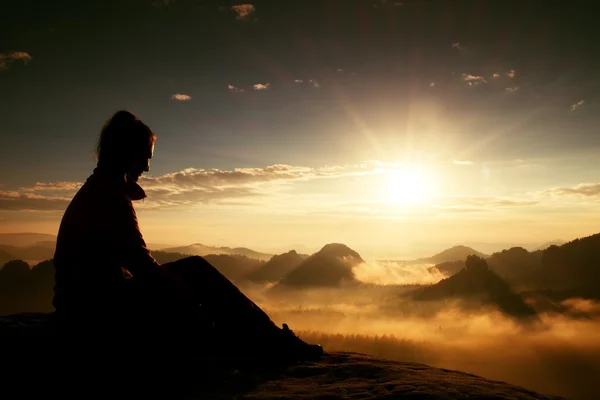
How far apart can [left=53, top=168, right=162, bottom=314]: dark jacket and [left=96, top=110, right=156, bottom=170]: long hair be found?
253 mm

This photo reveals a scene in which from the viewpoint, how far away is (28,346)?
21.3 ft

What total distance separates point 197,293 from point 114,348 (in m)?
1.56

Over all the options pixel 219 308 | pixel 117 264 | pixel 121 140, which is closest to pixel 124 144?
pixel 121 140

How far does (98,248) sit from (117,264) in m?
0.32

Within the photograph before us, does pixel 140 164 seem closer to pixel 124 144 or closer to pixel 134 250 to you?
pixel 124 144

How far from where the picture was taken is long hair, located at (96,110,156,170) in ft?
17.0

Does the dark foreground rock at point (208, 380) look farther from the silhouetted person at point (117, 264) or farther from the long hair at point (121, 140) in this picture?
the long hair at point (121, 140)

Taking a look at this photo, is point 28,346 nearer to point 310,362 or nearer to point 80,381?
point 80,381

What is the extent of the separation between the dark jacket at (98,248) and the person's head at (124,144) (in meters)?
0.24

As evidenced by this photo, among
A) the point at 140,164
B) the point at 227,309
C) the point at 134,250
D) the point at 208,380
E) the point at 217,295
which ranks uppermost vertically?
the point at 140,164

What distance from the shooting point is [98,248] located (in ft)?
15.5

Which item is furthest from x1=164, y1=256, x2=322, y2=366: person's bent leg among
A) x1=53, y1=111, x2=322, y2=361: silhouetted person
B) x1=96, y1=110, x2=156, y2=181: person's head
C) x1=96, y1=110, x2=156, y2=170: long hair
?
x1=96, y1=110, x2=156, y2=170: long hair

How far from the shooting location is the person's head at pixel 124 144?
204 inches

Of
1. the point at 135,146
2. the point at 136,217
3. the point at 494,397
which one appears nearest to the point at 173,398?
the point at 136,217
